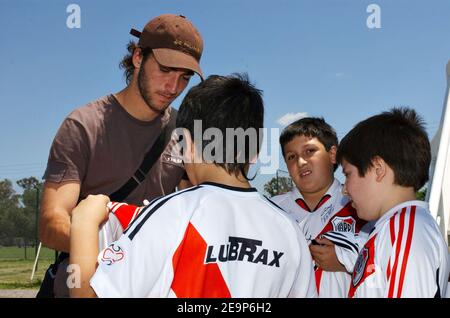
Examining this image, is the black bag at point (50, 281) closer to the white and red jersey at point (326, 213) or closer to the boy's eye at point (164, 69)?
the boy's eye at point (164, 69)

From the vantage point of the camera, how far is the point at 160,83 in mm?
2818

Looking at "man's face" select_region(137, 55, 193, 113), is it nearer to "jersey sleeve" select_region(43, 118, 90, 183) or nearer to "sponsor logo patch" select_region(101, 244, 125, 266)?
"jersey sleeve" select_region(43, 118, 90, 183)

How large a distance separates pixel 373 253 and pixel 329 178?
5.92 ft

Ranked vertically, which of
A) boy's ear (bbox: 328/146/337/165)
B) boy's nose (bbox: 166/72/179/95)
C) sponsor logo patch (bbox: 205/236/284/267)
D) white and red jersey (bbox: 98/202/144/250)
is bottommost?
sponsor logo patch (bbox: 205/236/284/267)

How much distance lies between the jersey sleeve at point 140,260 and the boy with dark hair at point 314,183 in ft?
6.02

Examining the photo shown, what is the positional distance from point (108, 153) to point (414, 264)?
1.49 metres

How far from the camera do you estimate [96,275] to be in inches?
61.8

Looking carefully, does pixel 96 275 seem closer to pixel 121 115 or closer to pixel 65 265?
pixel 65 265

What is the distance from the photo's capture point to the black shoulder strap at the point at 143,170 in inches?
98.4

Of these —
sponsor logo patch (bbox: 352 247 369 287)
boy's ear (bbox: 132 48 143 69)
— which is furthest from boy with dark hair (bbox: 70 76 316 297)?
boy's ear (bbox: 132 48 143 69)

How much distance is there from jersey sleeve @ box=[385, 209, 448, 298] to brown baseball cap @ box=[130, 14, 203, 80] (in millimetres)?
1379

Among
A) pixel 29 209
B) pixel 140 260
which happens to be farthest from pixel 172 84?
pixel 29 209

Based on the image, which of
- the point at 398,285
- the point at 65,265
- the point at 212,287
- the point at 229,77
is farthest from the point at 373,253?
the point at 65,265

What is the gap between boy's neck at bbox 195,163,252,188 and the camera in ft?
5.90
